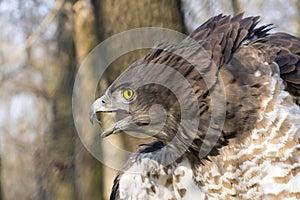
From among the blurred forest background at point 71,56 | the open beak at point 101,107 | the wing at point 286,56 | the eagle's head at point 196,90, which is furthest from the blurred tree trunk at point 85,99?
the wing at point 286,56

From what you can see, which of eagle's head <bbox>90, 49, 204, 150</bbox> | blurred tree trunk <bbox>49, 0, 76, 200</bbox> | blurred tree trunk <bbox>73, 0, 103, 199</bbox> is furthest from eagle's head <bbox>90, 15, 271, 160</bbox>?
blurred tree trunk <bbox>49, 0, 76, 200</bbox>

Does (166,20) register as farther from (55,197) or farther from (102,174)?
(55,197)

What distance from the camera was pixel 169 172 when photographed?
3920 mm

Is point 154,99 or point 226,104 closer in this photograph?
point 226,104

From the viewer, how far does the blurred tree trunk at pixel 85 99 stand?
579 centimetres

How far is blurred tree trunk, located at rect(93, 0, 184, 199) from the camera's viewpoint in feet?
17.2

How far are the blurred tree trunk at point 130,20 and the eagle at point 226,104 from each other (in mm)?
1646

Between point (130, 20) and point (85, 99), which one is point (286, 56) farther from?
point (85, 99)

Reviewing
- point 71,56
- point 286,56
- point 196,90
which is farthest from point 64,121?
point 286,56

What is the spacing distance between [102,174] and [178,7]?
5.69ft

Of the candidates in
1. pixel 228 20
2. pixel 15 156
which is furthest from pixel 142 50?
pixel 15 156

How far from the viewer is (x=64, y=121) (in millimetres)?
6941

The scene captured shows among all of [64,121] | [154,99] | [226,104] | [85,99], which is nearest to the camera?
[226,104]

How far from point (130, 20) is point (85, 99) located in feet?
2.88
